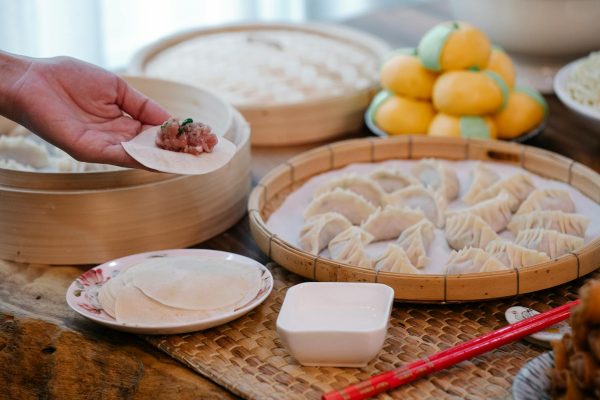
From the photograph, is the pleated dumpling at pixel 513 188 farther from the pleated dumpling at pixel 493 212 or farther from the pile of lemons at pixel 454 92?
the pile of lemons at pixel 454 92

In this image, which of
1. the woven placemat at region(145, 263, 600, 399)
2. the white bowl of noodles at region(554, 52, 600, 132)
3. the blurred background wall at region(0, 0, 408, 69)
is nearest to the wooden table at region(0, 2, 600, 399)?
the woven placemat at region(145, 263, 600, 399)

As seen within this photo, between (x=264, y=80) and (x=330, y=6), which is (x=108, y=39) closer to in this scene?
(x=330, y=6)

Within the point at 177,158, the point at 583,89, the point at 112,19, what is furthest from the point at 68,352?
the point at 112,19

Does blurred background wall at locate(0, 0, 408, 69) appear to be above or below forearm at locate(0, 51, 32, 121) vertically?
below

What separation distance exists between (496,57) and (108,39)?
7.54ft

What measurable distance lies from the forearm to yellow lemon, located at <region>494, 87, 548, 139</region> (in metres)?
1.19

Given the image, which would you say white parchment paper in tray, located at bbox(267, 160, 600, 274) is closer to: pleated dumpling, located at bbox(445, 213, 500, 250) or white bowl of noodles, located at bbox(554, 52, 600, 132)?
pleated dumpling, located at bbox(445, 213, 500, 250)

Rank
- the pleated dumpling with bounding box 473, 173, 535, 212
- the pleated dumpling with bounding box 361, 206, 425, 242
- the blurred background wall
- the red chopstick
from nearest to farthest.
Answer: the red chopstick, the pleated dumpling with bounding box 361, 206, 425, 242, the pleated dumpling with bounding box 473, 173, 535, 212, the blurred background wall

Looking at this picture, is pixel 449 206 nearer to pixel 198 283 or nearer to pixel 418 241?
pixel 418 241

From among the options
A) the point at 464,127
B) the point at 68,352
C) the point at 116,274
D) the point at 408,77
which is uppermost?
the point at 408,77

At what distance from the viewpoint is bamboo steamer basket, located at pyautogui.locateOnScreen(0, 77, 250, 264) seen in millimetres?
1699

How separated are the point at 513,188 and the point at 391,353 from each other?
2.06ft

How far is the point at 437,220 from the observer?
1827 millimetres

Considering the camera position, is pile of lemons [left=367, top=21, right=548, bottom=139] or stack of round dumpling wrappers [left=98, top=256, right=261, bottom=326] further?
pile of lemons [left=367, top=21, right=548, bottom=139]
